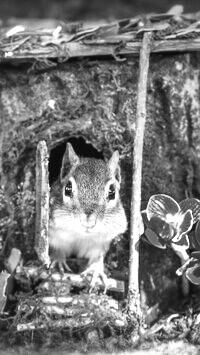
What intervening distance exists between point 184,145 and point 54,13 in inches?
115

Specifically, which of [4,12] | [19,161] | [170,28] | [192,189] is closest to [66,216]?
[19,161]

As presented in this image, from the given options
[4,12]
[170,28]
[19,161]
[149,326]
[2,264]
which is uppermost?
[4,12]

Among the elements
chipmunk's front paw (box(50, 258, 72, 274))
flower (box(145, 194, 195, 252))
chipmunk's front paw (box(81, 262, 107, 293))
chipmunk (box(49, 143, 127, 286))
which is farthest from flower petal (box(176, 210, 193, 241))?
chipmunk's front paw (box(50, 258, 72, 274))

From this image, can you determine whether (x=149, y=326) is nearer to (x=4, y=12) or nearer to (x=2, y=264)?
(x=2, y=264)

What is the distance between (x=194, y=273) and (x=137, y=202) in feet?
1.50

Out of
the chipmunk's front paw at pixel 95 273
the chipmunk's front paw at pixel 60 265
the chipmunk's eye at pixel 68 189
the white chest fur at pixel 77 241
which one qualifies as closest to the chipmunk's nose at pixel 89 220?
the white chest fur at pixel 77 241

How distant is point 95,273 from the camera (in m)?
4.41

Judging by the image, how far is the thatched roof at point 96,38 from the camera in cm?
428

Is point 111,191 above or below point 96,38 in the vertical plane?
below

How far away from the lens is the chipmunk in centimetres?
423

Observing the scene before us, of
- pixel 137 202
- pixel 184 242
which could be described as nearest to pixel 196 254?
pixel 184 242

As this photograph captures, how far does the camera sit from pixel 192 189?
4.57 metres

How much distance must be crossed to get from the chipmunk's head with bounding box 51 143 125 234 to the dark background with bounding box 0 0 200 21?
2596 millimetres

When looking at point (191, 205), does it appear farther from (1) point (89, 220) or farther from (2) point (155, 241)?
(1) point (89, 220)
